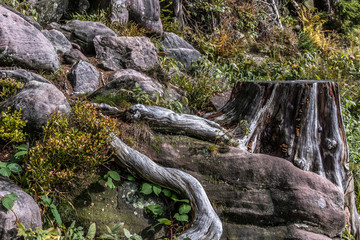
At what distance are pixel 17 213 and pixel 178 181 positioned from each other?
4.53 feet

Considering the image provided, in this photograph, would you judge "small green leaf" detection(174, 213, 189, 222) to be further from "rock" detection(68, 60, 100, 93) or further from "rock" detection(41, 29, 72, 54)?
"rock" detection(41, 29, 72, 54)

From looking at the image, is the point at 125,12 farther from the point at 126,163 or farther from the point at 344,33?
the point at 344,33

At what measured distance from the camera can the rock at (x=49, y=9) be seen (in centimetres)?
572

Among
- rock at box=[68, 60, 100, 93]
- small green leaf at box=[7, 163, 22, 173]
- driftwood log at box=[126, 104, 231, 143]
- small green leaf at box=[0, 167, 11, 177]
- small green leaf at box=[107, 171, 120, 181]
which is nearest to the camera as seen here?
small green leaf at box=[0, 167, 11, 177]

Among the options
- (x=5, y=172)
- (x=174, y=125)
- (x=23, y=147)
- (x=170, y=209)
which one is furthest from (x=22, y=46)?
(x=170, y=209)

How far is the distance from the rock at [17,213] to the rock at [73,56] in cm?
312

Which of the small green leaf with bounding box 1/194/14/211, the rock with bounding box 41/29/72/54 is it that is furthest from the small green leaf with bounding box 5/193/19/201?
the rock with bounding box 41/29/72/54

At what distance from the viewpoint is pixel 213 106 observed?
16.6 ft

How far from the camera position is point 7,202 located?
6.34ft

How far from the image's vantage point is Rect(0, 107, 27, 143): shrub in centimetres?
253

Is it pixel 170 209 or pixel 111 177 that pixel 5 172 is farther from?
pixel 170 209

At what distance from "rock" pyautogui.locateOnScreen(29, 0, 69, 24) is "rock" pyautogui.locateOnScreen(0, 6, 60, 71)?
66.9 inches

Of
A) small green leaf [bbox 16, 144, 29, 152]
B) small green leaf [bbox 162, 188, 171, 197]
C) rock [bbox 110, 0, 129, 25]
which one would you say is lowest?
small green leaf [bbox 162, 188, 171, 197]

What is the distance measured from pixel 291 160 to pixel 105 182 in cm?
222
